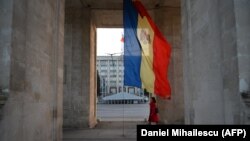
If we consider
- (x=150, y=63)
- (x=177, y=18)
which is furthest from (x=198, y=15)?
(x=177, y=18)

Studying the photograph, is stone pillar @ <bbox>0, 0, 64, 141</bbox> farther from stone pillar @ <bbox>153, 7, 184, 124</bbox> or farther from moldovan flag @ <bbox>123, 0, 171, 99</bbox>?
stone pillar @ <bbox>153, 7, 184, 124</bbox>

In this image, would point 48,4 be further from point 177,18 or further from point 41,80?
point 177,18

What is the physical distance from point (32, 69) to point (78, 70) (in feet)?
35.3

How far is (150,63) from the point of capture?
10391 mm

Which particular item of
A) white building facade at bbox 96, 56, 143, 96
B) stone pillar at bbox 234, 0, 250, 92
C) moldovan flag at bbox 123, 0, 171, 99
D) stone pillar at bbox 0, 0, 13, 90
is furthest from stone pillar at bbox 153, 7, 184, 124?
white building facade at bbox 96, 56, 143, 96

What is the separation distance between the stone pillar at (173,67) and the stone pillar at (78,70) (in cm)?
410

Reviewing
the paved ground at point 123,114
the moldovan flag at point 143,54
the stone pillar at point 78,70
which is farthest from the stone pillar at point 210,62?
the paved ground at point 123,114

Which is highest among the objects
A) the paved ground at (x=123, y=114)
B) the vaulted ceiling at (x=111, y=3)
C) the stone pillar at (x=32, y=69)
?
the vaulted ceiling at (x=111, y=3)

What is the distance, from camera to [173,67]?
1808cm

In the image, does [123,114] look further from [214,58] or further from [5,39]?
[5,39]

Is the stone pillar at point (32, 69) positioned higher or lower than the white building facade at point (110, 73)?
lower

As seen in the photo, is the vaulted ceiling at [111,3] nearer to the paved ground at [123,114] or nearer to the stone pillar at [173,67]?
the stone pillar at [173,67]

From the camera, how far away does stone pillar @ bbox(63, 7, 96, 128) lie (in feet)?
59.0

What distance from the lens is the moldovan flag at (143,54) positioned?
33.7ft
